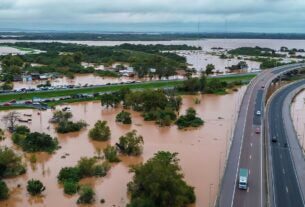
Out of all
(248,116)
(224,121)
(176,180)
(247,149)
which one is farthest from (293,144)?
(176,180)

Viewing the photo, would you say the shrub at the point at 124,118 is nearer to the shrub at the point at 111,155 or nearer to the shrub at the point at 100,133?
the shrub at the point at 100,133

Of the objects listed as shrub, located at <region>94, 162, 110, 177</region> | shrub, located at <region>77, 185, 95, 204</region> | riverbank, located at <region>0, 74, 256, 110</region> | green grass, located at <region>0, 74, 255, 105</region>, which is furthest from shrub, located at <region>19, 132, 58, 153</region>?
green grass, located at <region>0, 74, 255, 105</region>

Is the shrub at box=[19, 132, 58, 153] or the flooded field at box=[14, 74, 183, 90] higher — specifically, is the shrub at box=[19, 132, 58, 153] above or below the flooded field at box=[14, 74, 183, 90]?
below

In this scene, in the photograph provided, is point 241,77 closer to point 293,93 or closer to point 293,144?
point 293,93

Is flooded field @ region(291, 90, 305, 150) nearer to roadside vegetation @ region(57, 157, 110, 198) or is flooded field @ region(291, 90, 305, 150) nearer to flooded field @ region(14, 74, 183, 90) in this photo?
roadside vegetation @ region(57, 157, 110, 198)

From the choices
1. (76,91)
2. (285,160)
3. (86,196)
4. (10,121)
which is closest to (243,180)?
(285,160)

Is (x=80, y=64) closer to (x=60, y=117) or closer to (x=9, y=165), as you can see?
(x=60, y=117)

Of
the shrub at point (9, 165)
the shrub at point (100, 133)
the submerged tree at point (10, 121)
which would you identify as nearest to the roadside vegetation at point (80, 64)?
the submerged tree at point (10, 121)
